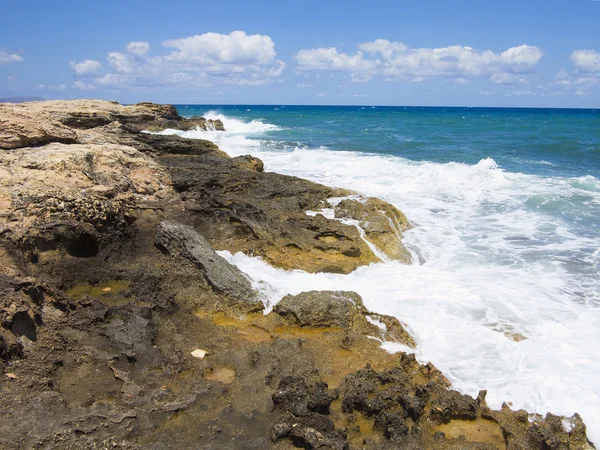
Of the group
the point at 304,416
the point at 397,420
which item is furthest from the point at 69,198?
the point at 397,420

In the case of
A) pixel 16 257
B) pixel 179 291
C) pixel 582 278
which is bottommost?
pixel 582 278

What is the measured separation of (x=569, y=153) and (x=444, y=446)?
29.6 m

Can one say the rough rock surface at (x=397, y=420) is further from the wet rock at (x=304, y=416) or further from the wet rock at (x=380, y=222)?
the wet rock at (x=380, y=222)

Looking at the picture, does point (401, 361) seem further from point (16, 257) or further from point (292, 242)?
point (16, 257)

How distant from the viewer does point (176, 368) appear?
17.1 feet

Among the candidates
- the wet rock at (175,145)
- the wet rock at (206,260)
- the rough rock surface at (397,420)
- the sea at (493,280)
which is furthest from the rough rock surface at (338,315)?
the wet rock at (175,145)

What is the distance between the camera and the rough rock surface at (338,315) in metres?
6.50

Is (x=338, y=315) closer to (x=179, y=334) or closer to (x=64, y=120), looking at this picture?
(x=179, y=334)

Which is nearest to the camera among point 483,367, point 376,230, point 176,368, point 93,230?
point 176,368

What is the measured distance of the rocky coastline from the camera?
4379mm

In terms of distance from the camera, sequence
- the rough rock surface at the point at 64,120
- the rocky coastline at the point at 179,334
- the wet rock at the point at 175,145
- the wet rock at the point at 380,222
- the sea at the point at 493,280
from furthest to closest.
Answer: the wet rock at the point at 175,145, the wet rock at the point at 380,222, the rough rock surface at the point at 64,120, the sea at the point at 493,280, the rocky coastline at the point at 179,334

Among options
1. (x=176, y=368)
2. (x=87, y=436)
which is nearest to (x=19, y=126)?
(x=176, y=368)

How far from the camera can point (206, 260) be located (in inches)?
295

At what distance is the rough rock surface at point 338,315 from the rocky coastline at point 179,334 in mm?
20
